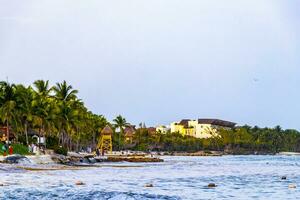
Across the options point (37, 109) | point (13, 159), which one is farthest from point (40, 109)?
point (13, 159)

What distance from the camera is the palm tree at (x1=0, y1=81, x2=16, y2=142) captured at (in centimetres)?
7919

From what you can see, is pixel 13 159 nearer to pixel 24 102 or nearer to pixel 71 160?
pixel 71 160

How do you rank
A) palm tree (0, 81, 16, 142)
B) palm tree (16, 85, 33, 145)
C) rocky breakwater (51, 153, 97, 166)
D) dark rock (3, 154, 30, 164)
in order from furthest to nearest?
1. palm tree (16, 85, 33, 145)
2. palm tree (0, 81, 16, 142)
3. rocky breakwater (51, 153, 97, 166)
4. dark rock (3, 154, 30, 164)

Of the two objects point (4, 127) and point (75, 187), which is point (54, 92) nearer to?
point (4, 127)

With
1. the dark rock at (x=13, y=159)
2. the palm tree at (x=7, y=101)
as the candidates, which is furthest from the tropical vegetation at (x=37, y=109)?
the dark rock at (x=13, y=159)

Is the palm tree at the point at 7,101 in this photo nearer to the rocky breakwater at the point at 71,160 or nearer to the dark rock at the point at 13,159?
the rocky breakwater at the point at 71,160

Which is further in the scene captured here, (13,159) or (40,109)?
(40,109)

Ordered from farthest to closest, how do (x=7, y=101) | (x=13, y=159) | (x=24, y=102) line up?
1. (x=24, y=102)
2. (x=7, y=101)
3. (x=13, y=159)

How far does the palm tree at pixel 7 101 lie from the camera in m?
79.2

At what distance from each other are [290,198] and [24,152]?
53.3m

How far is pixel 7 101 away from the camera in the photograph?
263 feet

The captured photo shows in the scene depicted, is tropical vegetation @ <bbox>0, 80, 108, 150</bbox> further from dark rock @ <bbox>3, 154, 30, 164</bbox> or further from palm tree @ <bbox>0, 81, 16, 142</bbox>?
dark rock @ <bbox>3, 154, 30, 164</bbox>

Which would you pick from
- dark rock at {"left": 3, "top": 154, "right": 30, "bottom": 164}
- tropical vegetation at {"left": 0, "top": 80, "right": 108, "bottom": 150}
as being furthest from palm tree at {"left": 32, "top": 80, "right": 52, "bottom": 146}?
dark rock at {"left": 3, "top": 154, "right": 30, "bottom": 164}

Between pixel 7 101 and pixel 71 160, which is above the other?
pixel 7 101
